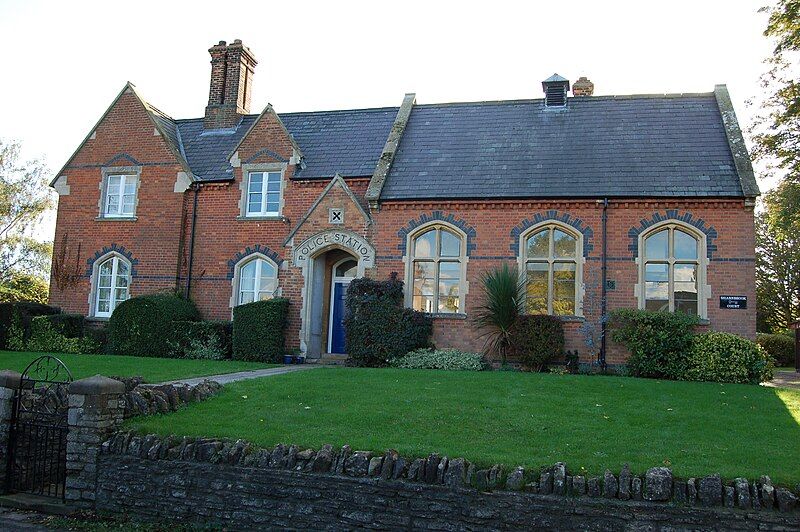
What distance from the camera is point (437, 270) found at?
62.7 feet

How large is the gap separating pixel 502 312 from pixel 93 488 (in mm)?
11258

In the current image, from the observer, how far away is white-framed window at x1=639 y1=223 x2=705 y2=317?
17.6 metres

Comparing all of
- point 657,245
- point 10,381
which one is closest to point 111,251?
point 10,381

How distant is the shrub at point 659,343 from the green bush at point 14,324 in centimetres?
1834

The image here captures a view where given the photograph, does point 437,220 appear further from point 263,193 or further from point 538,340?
point 263,193

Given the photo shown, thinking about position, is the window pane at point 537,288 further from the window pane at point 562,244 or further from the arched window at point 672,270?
the arched window at point 672,270

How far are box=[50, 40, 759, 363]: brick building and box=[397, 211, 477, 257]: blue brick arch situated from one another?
1.6 inches

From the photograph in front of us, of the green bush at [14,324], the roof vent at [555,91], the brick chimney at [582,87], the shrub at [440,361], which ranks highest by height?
the brick chimney at [582,87]

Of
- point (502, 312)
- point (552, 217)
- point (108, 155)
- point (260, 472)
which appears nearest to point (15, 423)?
point (260, 472)

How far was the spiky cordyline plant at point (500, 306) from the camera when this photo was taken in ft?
57.6

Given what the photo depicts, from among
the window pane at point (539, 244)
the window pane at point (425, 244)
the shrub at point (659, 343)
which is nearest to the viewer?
the shrub at point (659, 343)

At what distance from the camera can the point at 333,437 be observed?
837 cm

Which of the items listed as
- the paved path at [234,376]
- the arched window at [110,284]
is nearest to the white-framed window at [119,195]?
the arched window at [110,284]

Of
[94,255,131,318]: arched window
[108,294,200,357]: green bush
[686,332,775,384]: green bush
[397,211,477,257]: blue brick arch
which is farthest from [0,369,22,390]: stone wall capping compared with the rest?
[686,332,775,384]: green bush
